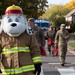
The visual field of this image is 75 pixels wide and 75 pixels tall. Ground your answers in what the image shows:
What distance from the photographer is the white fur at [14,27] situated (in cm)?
578

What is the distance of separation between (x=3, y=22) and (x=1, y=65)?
2.43ft

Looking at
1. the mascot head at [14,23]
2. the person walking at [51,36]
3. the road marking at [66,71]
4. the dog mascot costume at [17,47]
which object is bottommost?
the road marking at [66,71]

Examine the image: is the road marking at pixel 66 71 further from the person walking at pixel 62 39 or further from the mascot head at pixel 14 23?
the mascot head at pixel 14 23

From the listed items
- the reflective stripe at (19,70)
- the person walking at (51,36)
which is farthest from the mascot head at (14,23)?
the person walking at (51,36)

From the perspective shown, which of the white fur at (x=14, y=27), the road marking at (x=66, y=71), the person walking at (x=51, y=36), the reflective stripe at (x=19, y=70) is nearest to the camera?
the reflective stripe at (x=19, y=70)

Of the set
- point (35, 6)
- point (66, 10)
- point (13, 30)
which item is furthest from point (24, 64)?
point (66, 10)

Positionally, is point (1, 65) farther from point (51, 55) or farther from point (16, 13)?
point (51, 55)

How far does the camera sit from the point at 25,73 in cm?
570

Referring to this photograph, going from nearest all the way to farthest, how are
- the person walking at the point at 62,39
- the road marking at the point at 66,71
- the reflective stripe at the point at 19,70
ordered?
the reflective stripe at the point at 19,70, the road marking at the point at 66,71, the person walking at the point at 62,39

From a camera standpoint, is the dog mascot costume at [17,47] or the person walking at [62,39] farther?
the person walking at [62,39]

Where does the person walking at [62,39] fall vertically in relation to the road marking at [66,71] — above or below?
above

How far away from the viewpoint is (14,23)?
5832 millimetres

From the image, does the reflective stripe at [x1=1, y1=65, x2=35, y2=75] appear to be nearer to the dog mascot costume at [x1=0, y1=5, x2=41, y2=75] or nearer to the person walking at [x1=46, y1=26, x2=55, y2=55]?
the dog mascot costume at [x1=0, y1=5, x2=41, y2=75]

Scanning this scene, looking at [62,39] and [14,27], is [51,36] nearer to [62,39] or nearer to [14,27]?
[62,39]
